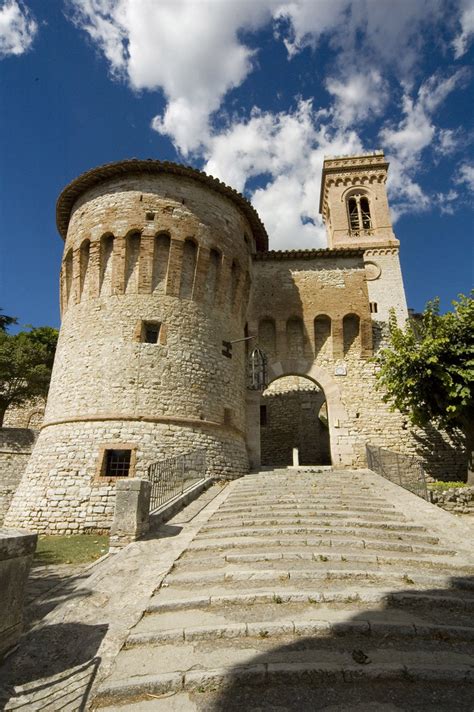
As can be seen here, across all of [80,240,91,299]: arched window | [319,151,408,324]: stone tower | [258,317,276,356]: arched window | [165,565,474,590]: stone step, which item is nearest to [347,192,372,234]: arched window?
[319,151,408,324]: stone tower

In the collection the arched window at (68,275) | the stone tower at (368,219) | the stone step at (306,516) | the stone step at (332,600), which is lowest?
the stone step at (332,600)

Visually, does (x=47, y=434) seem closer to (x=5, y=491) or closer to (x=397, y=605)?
(x=5, y=491)

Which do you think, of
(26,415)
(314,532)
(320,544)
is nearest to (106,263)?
(314,532)

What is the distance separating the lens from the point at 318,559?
520 centimetres

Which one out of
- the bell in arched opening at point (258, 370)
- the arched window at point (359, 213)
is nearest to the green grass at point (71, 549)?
the bell in arched opening at point (258, 370)

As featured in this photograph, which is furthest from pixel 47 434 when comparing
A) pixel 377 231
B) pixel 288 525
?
pixel 377 231

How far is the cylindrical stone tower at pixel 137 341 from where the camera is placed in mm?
11172

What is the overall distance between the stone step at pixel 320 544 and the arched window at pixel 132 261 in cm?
972

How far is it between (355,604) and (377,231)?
2435 centimetres

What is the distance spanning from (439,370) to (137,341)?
10442mm

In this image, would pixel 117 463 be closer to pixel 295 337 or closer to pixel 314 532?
pixel 314 532

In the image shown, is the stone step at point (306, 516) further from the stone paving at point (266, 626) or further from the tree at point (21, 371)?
the tree at point (21, 371)

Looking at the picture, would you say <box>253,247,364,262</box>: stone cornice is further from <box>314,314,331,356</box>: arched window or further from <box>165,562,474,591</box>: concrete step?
<box>165,562,474,591</box>: concrete step

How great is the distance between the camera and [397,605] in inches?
156
